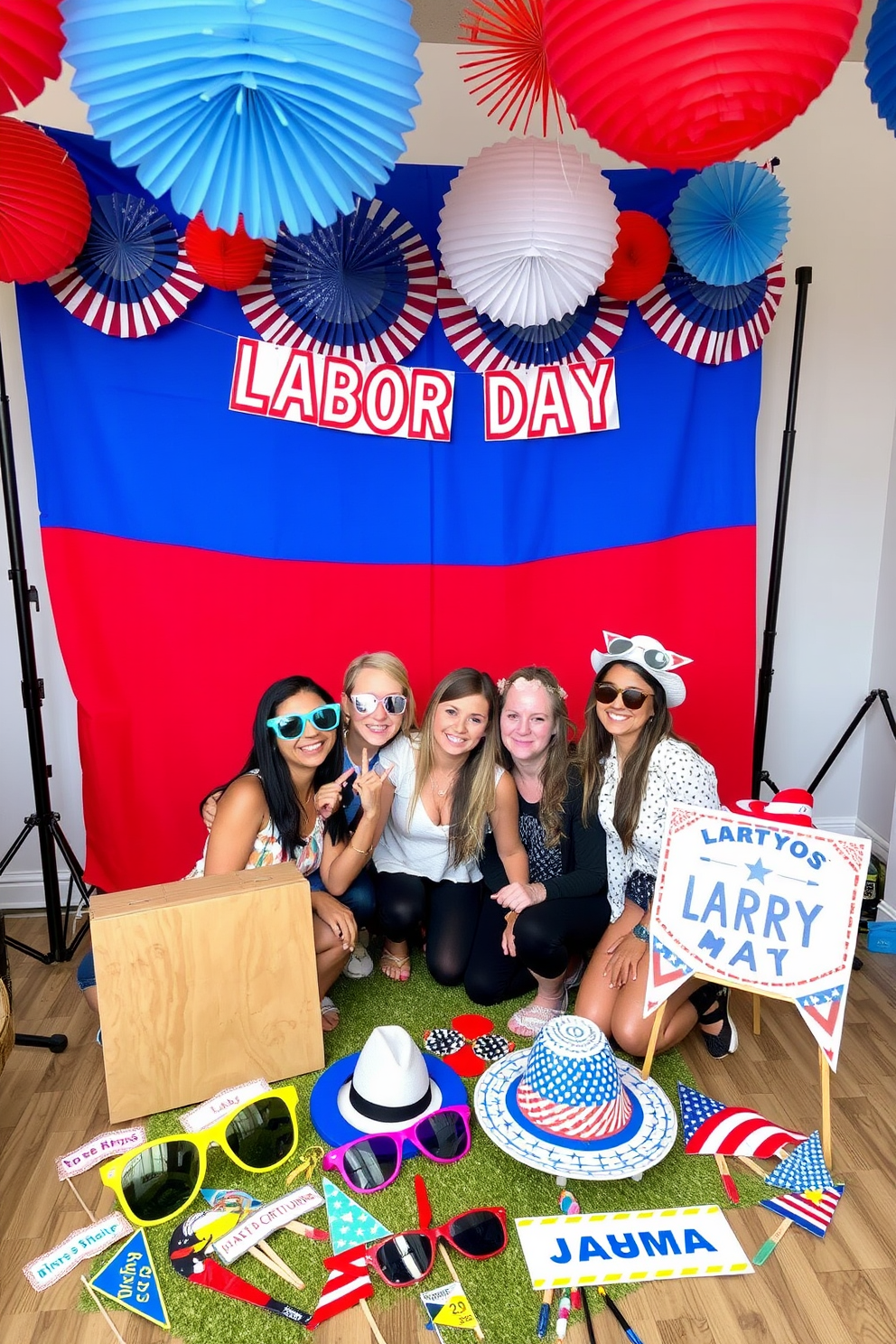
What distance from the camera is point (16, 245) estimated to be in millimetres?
2225

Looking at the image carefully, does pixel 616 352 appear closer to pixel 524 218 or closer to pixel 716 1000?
pixel 524 218

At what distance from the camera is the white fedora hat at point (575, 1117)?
175cm

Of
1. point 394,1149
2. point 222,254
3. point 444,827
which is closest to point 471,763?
point 444,827

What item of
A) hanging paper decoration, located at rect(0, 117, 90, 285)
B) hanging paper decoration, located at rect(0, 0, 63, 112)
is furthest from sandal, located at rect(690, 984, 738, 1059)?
hanging paper decoration, located at rect(0, 117, 90, 285)

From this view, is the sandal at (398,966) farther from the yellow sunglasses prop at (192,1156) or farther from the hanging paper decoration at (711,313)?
the hanging paper decoration at (711,313)

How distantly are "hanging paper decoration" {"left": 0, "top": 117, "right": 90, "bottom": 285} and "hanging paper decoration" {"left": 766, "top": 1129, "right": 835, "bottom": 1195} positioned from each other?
2.72 metres

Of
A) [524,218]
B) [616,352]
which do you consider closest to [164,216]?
[524,218]

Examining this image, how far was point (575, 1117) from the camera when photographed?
1.78m

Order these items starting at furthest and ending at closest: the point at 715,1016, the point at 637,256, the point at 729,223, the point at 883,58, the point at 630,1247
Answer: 1. the point at 637,256
2. the point at 729,223
3. the point at 715,1016
4. the point at 630,1247
5. the point at 883,58

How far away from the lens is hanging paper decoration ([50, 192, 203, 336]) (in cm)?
250

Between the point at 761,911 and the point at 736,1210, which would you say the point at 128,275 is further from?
the point at 736,1210

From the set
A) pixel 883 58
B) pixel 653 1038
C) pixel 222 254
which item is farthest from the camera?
pixel 222 254

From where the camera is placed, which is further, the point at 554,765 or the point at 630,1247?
the point at 554,765

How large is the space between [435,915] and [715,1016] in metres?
0.81
